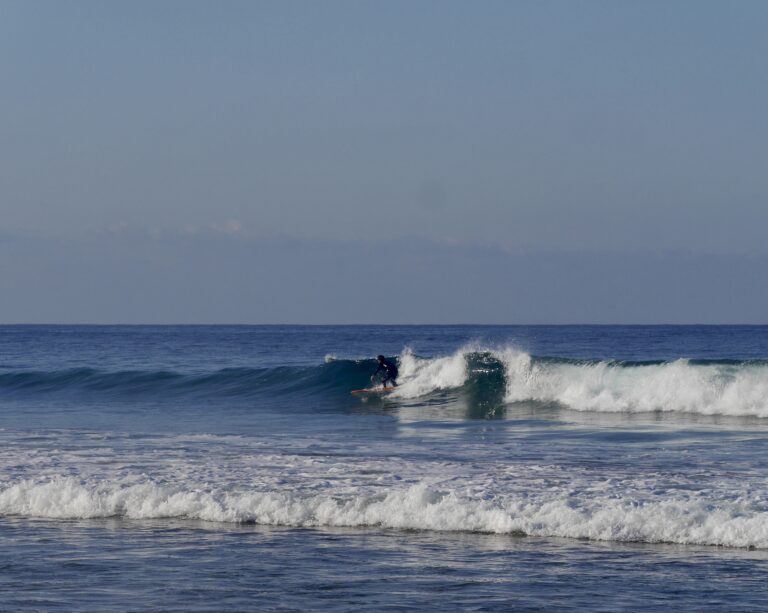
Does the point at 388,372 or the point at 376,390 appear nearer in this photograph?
the point at 376,390

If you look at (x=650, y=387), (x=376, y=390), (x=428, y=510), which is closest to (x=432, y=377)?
(x=376, y=390)

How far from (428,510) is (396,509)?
15.7 inches

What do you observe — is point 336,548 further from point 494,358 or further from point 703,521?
point 494,358

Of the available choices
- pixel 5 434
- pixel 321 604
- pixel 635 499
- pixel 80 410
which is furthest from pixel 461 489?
pixel 80 410

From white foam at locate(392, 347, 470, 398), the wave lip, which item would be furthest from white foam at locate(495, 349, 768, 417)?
the wave lip

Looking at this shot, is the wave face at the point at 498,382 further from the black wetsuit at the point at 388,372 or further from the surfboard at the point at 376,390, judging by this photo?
the black wetsuit at the point at 388,372

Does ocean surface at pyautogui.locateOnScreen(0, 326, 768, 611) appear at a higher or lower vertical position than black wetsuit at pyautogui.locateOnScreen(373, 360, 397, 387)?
lower

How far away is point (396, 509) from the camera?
Result: 39.6 feet

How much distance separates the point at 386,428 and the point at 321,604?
14.1m

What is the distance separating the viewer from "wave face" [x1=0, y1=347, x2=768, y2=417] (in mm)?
26750

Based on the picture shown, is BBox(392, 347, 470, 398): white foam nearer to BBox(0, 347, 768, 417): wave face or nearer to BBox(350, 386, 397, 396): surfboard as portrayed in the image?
BBox(0, 347, 768, 417): wave face

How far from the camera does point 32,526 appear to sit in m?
A: 12.1

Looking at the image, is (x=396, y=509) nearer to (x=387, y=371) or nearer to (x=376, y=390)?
(x=376, y=390)

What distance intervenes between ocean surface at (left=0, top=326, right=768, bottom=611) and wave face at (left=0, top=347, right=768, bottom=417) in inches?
6.9
